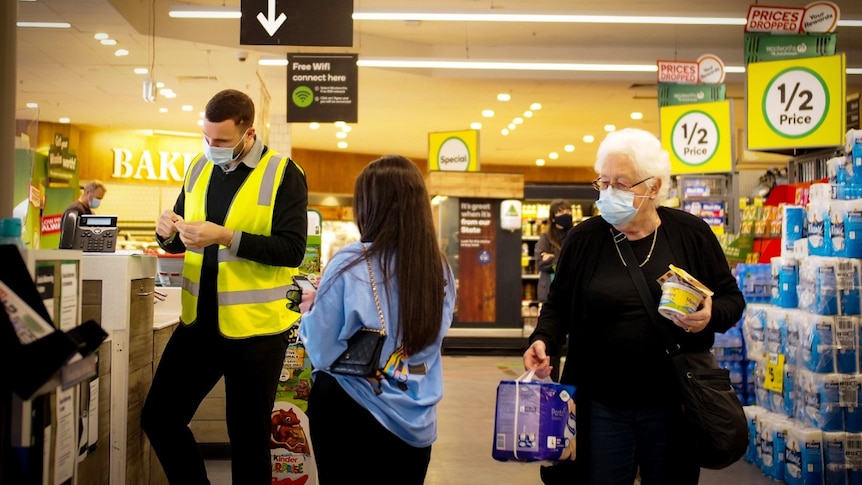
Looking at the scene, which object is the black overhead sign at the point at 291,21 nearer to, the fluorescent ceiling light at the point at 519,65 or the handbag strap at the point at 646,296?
the handbag strap at the point at 646,296

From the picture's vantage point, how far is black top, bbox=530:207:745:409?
248cm

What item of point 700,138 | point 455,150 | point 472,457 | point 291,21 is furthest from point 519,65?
point 472,457

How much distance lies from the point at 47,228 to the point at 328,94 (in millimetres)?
3164

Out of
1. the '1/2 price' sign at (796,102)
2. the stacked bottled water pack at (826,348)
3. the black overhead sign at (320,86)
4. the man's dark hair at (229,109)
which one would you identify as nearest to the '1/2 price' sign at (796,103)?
the '1/2 price' sign at (796,102)

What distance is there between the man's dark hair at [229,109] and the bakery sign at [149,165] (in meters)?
15.2

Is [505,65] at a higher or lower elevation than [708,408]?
higher

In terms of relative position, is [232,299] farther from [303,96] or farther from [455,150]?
[455,150]

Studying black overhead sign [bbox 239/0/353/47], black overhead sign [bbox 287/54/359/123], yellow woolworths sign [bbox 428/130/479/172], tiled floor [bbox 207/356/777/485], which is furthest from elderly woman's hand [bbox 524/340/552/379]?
yellow woolworths sign [bbox 428/130/479/172]

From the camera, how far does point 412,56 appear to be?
485 inches

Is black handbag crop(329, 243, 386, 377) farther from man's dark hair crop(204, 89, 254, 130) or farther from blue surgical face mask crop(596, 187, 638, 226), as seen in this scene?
man's dark hair crop(204, 89, 254, 130)

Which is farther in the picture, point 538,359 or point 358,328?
point 538,359

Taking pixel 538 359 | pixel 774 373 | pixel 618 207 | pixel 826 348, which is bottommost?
pixel 774 373

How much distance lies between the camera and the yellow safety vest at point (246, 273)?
2766 millimetres

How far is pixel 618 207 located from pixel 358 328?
0.93 m
